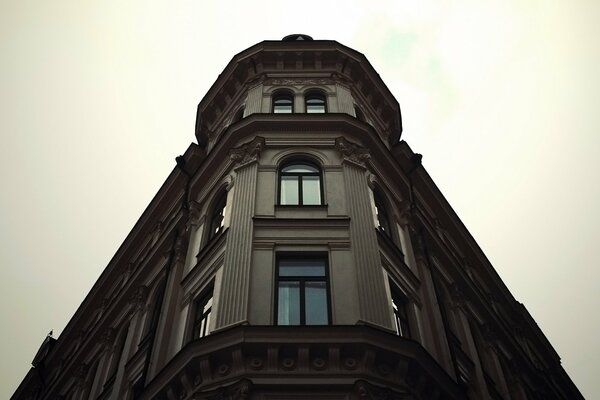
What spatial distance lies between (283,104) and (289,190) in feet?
20.7

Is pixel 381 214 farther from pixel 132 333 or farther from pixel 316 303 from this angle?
pixel 132 333

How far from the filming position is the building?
15461 millimetres

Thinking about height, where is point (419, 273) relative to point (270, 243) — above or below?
above

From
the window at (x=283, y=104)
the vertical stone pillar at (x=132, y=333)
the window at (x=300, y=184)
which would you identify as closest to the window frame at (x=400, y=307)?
the window at (x=300, y=184)

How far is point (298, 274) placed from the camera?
18.3 meters

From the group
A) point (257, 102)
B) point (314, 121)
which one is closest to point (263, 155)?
point (314, 121)

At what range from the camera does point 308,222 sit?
1962 centimetres

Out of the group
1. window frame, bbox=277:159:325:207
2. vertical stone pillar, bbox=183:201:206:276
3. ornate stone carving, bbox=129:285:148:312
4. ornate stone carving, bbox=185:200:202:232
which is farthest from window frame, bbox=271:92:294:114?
ornate stone carving, bbox=129:285:148:312

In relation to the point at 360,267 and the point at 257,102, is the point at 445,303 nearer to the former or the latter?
the point at 360,267

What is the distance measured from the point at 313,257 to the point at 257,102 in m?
9.79

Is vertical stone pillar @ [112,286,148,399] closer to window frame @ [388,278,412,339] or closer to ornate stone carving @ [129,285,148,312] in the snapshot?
ornate stone carving @ [129,285,148,312]

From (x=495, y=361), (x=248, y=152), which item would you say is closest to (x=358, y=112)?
(x=248, y=152)

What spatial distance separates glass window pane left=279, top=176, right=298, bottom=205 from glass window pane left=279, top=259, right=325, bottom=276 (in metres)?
2.93

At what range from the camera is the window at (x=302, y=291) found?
16875 mm
